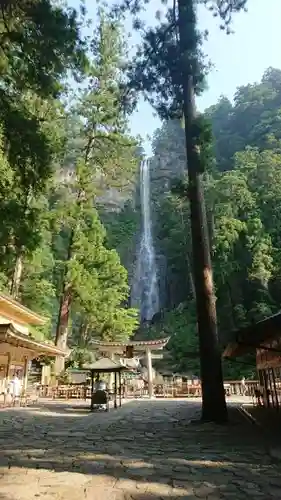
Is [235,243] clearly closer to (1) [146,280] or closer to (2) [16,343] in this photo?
(1) [146,280]

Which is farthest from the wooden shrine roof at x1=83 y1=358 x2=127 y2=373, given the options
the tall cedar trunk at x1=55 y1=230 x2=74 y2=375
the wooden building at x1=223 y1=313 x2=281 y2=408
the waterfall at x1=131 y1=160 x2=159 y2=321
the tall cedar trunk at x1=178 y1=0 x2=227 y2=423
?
the waterfall at x1=131 y1=160 x2=159 y2=321

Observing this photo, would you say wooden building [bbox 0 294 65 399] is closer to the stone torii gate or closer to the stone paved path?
the stone torii gate

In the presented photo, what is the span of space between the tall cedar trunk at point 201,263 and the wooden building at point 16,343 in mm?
5720

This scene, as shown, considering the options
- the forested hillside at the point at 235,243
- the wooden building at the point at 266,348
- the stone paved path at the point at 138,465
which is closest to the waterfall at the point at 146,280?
the forested hillside at the point at 235,243

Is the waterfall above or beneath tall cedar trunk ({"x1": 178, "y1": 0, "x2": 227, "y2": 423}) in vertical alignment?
above

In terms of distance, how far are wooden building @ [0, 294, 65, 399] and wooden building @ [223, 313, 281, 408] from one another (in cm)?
635

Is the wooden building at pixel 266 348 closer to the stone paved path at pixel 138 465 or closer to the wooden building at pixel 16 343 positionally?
the stone paved path at pixel 138 465

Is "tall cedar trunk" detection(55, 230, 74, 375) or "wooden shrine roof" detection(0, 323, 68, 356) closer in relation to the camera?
"wooden shrine roof" detection(0, 323, 68, 356)

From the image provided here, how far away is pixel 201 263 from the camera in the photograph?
10047 millimetres

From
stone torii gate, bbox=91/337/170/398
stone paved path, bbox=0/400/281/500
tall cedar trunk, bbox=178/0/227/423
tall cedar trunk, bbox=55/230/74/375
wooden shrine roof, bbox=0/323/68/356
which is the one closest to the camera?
stone paved path, bbox=0/400/281/500

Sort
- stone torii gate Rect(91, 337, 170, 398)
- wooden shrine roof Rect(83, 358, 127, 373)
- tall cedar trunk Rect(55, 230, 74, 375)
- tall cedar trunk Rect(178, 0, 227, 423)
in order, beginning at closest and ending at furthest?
tall cedar trunk Rect(178, 0, 227, 423) → wooden shrine roof Rect(83, 358, 127, 373) → stone torii gate Rect(91, 337, 170, 398) → tall cedar trunk Rect(55, 230, 74, 375)

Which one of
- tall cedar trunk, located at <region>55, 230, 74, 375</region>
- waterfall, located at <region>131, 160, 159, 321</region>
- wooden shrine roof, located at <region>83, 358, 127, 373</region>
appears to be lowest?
wooden shrine roof, located at <region>83, 358, 127, 373</region>

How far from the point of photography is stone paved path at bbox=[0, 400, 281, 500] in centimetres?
380

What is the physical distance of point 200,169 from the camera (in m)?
10.4
